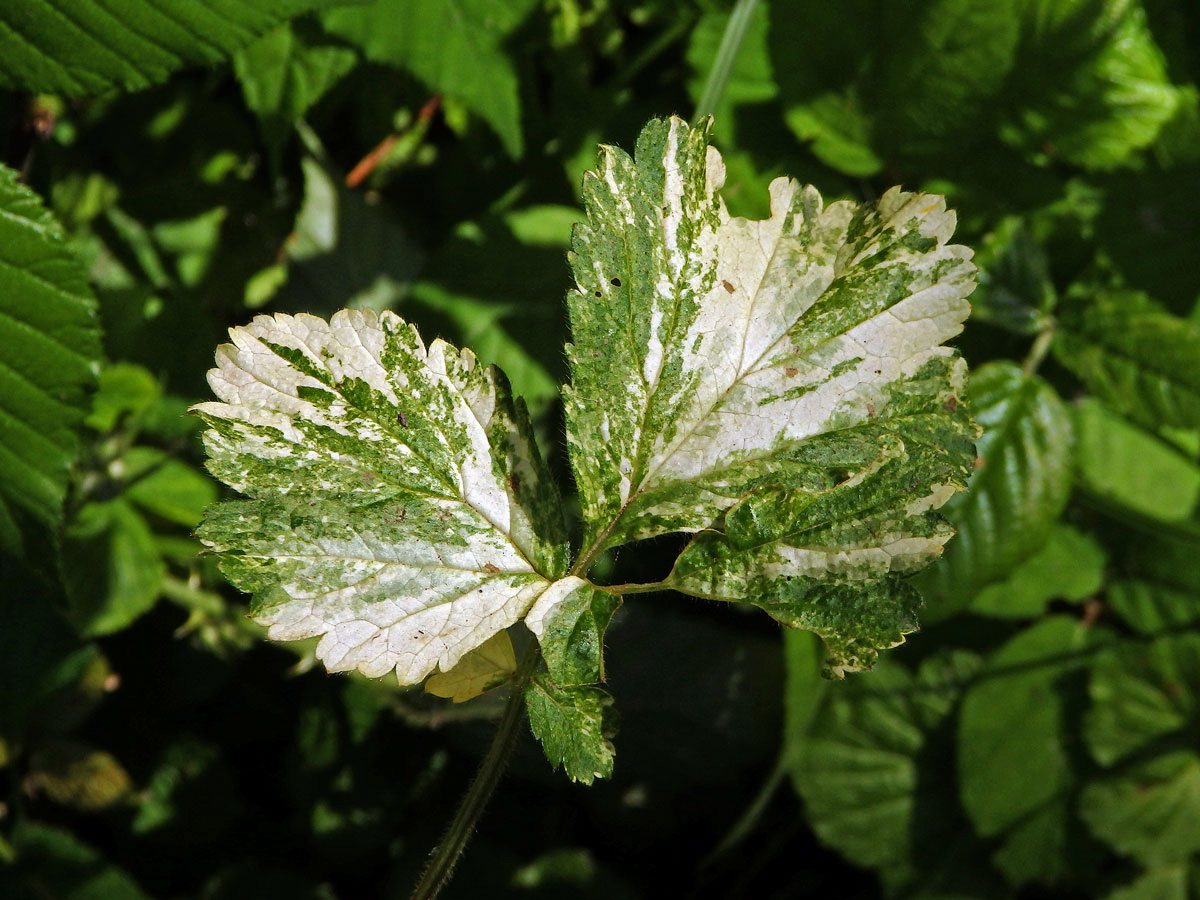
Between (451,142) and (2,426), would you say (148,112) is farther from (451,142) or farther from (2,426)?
(2,426)

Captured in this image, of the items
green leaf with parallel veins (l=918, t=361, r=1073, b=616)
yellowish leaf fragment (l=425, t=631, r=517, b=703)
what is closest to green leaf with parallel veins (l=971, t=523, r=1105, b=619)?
green leaf with parallel veins (l=918, t=361, r=1073, b=616)

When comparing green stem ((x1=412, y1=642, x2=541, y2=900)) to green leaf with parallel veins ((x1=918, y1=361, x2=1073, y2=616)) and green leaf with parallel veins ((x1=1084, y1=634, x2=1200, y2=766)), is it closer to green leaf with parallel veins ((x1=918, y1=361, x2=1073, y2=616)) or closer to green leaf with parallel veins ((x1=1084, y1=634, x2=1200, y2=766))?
green leaf with parallel veins ((x1=918, y1=361, x2=1073, y2=616))

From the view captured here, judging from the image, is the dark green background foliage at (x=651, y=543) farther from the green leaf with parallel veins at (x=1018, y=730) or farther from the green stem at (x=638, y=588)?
the green stem at (x=638, y=588)

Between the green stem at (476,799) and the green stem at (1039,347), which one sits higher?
the green stem at (476,799)

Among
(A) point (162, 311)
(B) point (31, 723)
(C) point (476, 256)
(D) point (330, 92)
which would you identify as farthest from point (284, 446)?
(B) point (31, 723)

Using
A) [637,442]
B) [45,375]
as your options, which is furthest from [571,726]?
[45,375]

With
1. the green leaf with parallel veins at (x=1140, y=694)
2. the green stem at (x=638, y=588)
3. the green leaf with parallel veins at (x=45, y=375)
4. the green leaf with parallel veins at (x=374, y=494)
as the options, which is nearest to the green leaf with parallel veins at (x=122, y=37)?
the green leaf with parallel veins at (x=45, y=375)

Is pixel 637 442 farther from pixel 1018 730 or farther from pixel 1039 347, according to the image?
pixel 1018 730
